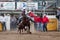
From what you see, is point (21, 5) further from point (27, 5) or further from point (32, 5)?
point (32, 5)

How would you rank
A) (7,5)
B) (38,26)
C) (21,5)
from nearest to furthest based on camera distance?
1. (38,26)
2. (7,5)
3. (21,5)

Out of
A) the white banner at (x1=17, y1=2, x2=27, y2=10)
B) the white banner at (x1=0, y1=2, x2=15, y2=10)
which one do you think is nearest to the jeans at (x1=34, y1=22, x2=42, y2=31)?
the white banner at (x1=17, y1=2, x2=27, y2=10)

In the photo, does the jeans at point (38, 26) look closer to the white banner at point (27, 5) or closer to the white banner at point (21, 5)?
the white banner at point (27, 5)

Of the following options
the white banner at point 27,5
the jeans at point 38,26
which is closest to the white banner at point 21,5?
the white banner at point 27,5

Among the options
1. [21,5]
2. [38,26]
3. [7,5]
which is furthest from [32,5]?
[38,26]

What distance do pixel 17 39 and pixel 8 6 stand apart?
12926 mm

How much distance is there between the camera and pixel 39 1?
81.6ft

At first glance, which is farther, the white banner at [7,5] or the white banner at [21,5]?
the white banner at [21,5]

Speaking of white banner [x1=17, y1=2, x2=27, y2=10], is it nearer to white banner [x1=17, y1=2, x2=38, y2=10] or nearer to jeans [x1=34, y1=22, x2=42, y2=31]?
white banner [x1=17, y1=2, x2=38, y2=10]

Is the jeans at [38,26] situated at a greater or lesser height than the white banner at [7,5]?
lesser

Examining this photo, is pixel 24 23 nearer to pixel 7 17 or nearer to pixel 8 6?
pixel 7 17

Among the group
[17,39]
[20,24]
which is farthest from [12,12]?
[17,39]

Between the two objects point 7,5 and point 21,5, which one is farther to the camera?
point 21,5

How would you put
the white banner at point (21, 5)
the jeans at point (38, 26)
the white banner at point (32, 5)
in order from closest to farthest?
the jeans at point (38, 26), the white banner at point (32, 5), the white banner at point (21, 5)
